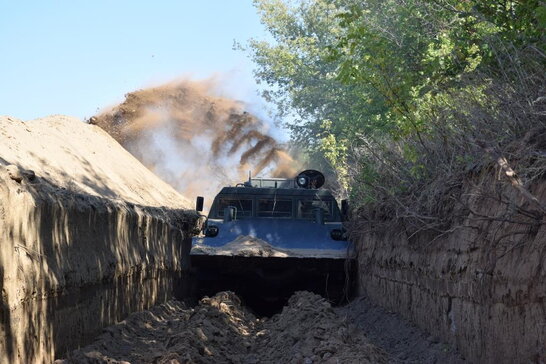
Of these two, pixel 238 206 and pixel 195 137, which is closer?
pixel 238 206

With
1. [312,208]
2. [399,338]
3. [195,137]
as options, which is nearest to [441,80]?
[399,338]

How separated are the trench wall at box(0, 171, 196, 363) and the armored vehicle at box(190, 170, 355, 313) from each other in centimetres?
286

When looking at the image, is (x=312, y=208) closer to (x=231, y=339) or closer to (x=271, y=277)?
(x=271, y=277)

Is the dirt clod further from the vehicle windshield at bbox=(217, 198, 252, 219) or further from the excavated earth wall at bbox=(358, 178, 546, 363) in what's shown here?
the vehicle windshield at bbox=(217, 198, 252, 219)

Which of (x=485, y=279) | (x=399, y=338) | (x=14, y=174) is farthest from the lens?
(x=399, y=338)

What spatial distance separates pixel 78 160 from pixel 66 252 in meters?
14.6

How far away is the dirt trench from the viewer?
1222cm

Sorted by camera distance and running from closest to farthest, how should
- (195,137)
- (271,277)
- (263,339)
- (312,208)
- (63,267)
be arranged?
(63,267) → (263,339) → (271,277) → (312,208) → (195,137)

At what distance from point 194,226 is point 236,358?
13525 mm

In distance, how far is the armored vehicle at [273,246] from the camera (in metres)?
22.0

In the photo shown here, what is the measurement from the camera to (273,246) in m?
22.6

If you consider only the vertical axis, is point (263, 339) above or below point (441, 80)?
below

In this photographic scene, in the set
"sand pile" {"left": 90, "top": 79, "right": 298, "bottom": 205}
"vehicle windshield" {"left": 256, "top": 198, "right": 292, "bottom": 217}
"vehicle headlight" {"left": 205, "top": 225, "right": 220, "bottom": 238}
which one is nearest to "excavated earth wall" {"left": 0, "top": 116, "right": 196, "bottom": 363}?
"vehicle headlight" {"left": 205, "top": 225, "right": 220, "bottom": 238}

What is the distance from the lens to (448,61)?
1594 centimetres
